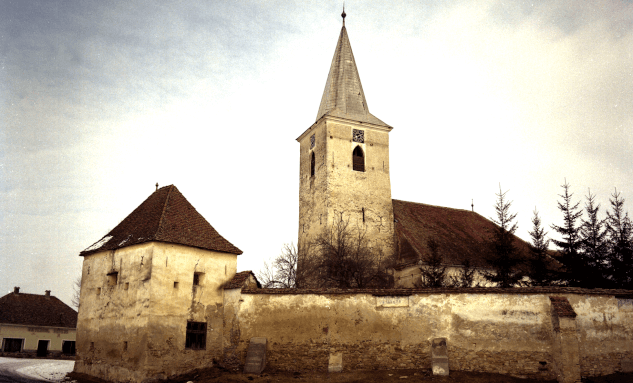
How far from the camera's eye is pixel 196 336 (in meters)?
21.6

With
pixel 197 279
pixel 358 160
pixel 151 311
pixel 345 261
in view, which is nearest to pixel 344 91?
pixel 358 160

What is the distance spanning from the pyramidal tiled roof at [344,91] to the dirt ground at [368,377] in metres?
19.7

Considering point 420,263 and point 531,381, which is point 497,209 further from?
point 531,381

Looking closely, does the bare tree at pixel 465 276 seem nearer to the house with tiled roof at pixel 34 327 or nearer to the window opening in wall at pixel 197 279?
the window opening in wall at pixel 197 279

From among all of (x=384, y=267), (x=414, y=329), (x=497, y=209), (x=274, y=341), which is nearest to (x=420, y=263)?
(x=384, y=267)

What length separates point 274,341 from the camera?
67.0 feet

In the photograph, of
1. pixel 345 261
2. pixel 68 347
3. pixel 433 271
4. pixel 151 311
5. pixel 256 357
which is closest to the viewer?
pixel 256 357

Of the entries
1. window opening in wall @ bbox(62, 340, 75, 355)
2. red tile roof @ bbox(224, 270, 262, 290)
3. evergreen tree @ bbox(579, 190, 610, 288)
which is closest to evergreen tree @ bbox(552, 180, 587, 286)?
evergreen tree @ bbox(579, 190, 610, 288)

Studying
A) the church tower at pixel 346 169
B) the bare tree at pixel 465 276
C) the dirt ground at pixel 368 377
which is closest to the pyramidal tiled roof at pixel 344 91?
the church tower at pixel 346 169

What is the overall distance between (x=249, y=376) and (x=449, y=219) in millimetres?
21785

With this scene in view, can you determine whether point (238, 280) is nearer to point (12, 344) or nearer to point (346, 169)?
point (346, 169)

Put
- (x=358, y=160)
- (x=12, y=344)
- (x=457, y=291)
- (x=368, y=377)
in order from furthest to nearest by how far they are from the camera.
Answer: (x=12, y=344), (x=358, y=160), (x=457, y=291), (x=368, y=377)

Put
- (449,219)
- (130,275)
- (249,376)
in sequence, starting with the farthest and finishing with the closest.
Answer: (449,219), (130,275), (249,376)

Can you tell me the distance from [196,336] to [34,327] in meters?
28.7
